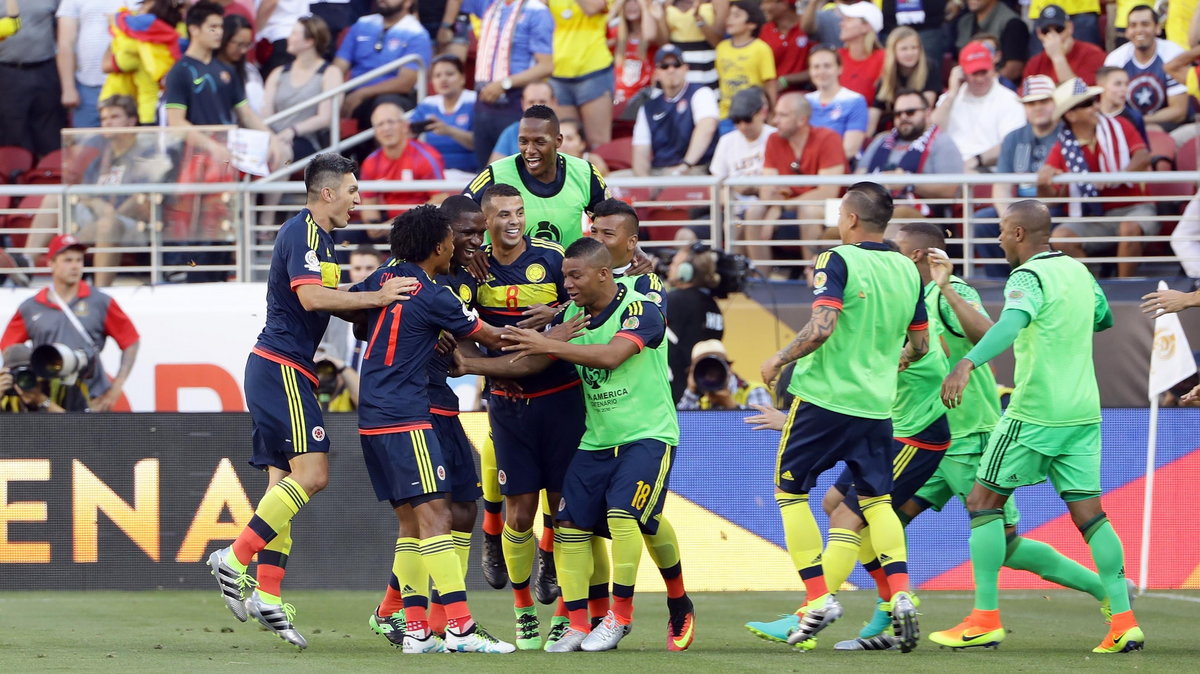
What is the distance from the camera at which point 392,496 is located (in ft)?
25.7

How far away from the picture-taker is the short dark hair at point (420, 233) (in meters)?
7.90

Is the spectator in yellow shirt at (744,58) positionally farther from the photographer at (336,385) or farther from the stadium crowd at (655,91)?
the photographer at (336,385)

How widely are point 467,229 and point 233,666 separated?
2475 millimetres

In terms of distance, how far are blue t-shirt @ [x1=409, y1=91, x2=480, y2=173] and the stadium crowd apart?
2 centimetres

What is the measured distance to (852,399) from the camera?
8.06 metres

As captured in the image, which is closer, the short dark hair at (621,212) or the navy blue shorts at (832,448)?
the navy blue shorts at (832,448)

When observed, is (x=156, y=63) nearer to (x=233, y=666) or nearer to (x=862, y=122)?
(x=862, y=122)

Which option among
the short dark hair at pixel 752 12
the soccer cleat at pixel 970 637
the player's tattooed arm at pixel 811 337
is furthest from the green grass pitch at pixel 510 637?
the short dark hair at pixel 752 12

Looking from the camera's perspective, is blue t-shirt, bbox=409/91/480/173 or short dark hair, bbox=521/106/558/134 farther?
blue t-shirt, bbox=409/91/480/173

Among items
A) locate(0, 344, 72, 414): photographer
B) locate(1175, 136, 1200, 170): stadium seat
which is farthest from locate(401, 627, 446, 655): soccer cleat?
locate(1175, 136, 1200, 170): stadium seat

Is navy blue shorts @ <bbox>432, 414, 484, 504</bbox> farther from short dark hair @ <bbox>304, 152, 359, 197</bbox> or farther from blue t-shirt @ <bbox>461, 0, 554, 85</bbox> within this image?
blue t-shirt @ <bbox>461, 0, 554, 85</bbox>

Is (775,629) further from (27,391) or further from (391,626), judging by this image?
(27,391)

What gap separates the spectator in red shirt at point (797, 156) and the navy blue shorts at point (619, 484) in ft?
23.2

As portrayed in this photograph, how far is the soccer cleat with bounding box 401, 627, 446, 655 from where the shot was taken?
7.85 m
